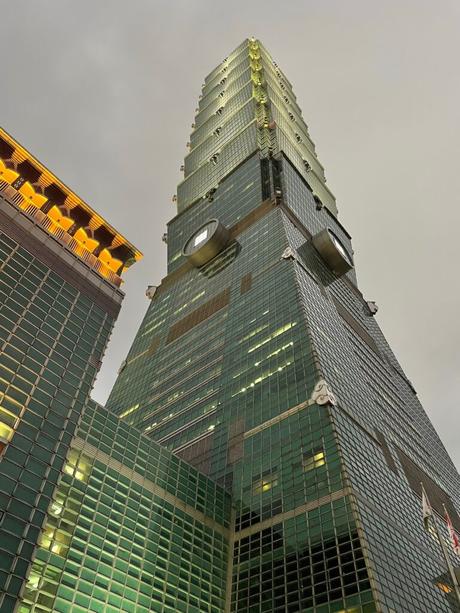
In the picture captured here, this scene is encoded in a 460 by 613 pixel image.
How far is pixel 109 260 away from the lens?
70500 mm

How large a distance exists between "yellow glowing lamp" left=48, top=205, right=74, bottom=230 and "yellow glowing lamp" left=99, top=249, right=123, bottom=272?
5.54 meters

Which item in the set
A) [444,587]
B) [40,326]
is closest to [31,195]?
[40,326]

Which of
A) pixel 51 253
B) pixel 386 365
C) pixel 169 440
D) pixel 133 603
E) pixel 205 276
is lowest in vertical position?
pixel 133 603

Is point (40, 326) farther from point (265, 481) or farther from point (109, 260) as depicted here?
point (265, 481)

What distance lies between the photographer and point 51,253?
5966 centimetres

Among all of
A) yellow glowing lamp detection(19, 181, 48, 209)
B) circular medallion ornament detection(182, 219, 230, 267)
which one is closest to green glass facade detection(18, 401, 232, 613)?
yellow glowing lamp detection(19, 181, 48, 209)

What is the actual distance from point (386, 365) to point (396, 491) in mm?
65677

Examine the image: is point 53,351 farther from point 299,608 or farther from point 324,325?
point 324,325

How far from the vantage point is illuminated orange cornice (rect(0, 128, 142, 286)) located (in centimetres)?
6462

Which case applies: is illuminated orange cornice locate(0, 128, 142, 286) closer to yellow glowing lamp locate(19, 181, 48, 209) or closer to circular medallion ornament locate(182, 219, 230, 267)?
yellow glowing lamp locate(19, 181, 48, 209)

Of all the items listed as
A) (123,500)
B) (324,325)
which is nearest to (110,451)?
(123,500)

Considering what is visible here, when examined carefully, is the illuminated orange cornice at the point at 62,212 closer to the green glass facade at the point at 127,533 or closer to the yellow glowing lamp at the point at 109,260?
the yellow glowing lamp at the point at 109,260

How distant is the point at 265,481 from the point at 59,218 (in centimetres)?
4216

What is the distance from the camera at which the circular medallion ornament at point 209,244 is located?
136 metres
